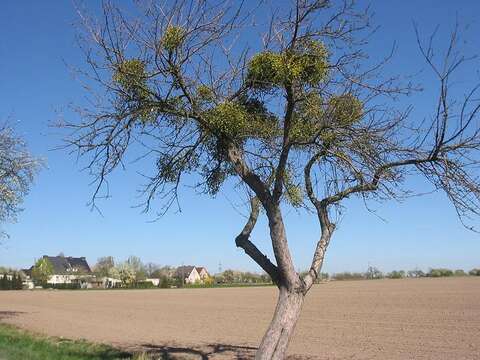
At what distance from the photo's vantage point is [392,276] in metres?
153

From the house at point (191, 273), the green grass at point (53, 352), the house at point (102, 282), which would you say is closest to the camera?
the green grass at point (53, 352)

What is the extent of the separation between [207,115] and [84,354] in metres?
8.89

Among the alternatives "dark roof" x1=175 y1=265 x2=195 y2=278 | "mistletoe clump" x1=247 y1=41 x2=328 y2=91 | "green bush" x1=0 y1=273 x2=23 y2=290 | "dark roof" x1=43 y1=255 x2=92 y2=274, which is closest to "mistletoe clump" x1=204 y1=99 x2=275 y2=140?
"mistletoe clump" x1=247 y1=41 x2=328 y2=91

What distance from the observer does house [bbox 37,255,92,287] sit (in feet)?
541

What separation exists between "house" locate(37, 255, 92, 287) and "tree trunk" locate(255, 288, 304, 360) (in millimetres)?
160022

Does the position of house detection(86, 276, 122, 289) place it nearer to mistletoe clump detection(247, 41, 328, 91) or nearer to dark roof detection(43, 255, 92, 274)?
dark roof detection(43, 255, 92, 274)

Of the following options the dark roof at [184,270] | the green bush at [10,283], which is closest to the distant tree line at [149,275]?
the dark roof at [184,270]

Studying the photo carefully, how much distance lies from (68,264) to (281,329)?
180161 mm

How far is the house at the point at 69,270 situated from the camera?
6496 inches

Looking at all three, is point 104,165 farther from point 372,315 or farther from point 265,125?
point 372,315

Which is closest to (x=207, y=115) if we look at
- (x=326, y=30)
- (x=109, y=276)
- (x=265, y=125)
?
(x=265, y=125)

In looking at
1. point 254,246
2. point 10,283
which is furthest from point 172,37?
point 10,283

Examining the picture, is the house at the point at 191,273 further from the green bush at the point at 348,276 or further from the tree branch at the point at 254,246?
the tree branch at the point at 254,246

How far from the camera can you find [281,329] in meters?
8.09
